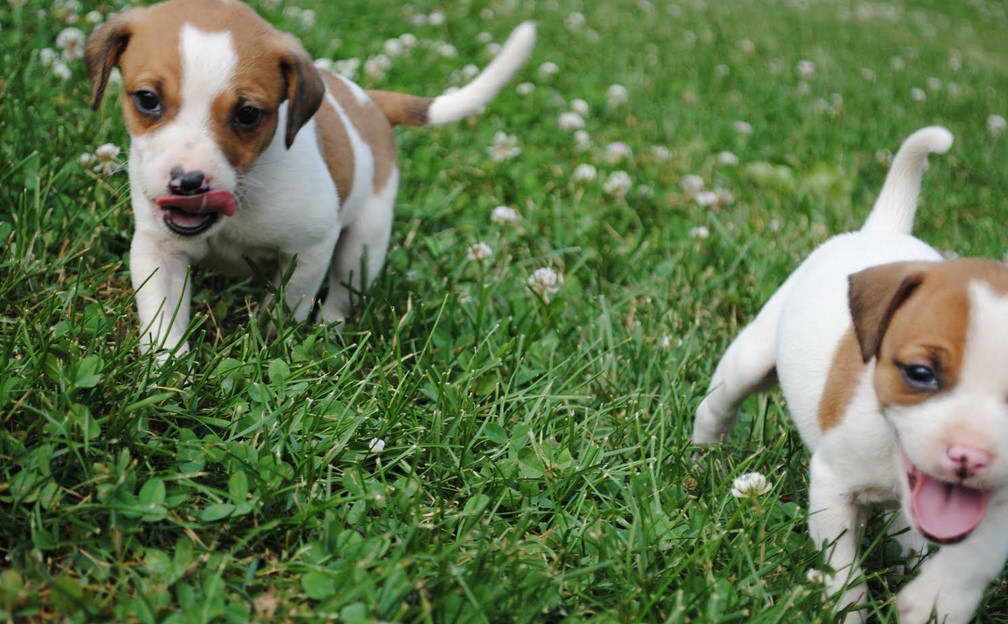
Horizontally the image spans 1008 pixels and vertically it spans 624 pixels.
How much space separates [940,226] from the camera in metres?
5.66

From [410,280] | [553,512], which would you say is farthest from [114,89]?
[553,512]

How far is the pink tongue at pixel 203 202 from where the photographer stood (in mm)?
2979

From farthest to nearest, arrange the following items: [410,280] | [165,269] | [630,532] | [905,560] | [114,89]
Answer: [114,89] < [410,280] < [165,269] < [905,560] < [630,532]

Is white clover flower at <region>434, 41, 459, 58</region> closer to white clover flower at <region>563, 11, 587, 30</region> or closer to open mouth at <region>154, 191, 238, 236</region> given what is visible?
white clover flower at <region>563, 11, 587, 30</region>

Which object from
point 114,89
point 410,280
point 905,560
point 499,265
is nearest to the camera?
point 905,560

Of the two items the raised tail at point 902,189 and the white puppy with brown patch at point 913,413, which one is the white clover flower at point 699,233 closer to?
the raised tail at point 902,189

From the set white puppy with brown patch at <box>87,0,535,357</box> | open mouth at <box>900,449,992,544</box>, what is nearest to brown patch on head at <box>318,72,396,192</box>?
white puppy with brown patch at <box>87,0,535,357</box>

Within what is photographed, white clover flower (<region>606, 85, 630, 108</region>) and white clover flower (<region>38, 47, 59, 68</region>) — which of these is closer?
white clover flower (<region>38, 47, 59, 68</region>)

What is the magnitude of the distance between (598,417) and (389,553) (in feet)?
3.43

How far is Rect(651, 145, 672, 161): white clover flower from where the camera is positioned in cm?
597

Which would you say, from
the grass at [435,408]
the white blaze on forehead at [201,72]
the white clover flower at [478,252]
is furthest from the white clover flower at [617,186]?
the white blaze on forehead at [201,72]

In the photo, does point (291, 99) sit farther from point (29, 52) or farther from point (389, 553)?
point (29, 52)

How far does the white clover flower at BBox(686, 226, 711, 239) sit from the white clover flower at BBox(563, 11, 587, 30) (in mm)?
4141

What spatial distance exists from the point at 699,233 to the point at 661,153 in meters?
1.29
